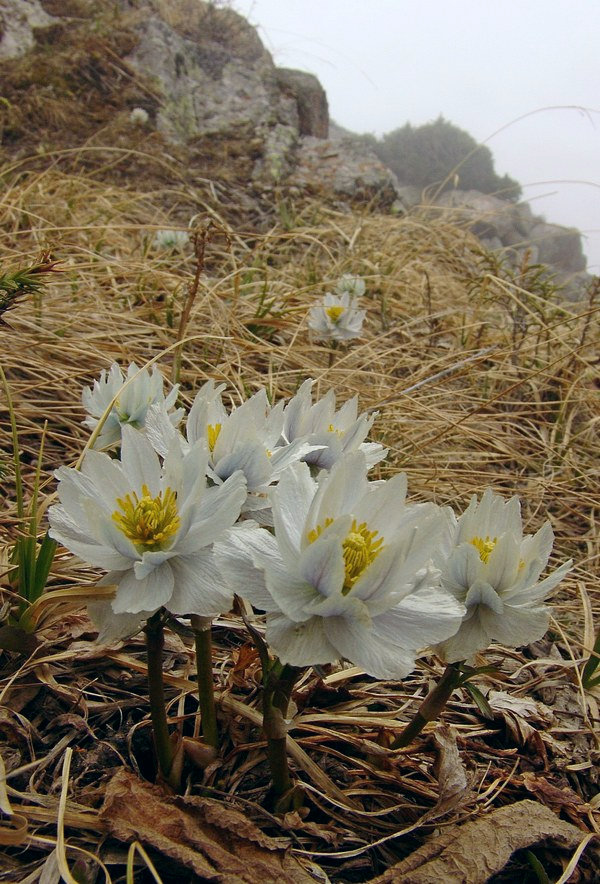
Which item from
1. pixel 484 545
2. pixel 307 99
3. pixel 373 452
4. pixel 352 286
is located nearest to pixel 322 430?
pixel 373 452

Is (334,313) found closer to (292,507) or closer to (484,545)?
(484,545)

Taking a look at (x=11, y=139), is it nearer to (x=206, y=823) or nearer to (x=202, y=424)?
(x=202, y=424)

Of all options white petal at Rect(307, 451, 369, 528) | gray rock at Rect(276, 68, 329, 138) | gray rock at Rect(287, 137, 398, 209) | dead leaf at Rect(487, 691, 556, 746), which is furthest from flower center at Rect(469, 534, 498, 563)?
gray rock at Rect(276, 68, 329, 138)

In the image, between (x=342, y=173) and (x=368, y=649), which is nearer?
(x=368, y=649)

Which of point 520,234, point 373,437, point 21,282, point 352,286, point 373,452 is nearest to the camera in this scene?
point 21,282

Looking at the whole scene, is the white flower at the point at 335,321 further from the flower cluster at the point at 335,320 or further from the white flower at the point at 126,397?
the white flower at the point at 126,397

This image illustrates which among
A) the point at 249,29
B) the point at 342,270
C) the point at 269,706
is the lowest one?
the point at 269,706

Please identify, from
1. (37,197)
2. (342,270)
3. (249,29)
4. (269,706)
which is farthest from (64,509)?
(249,29)
